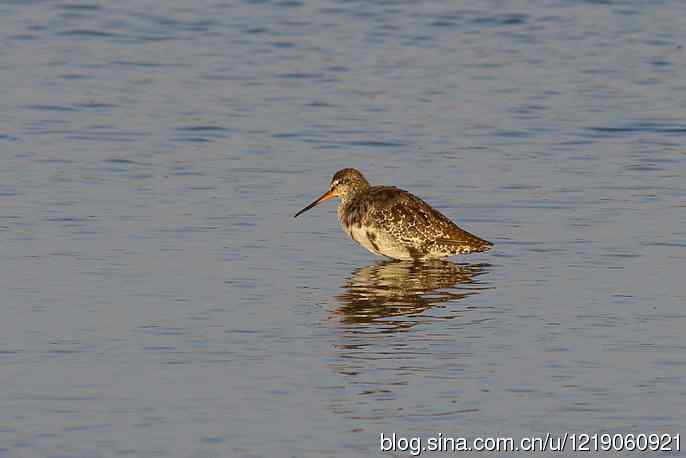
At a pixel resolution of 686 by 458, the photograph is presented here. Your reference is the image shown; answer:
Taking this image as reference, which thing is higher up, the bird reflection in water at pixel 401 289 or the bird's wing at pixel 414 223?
the bird's wing at pixel 414 223

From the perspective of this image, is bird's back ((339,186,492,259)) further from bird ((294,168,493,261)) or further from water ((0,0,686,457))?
water ((0,0,686,457))

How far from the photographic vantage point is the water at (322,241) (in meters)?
10.8

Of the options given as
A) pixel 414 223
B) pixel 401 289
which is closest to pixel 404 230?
pixel 414 223

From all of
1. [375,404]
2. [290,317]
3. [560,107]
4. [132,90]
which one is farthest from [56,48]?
[375,404]

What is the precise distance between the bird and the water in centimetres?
20

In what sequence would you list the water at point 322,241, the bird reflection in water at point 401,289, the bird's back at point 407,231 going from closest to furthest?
1. the water at point 322,241
2. the bird reflection in water at point 401,289
3. the bird's back at point 407,231

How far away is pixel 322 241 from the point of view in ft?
56.3

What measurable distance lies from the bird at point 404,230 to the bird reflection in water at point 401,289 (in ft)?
0.52

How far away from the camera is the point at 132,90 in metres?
26.5

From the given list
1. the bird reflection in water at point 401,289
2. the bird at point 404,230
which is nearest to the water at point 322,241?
the bird reflection in water at point 401,289

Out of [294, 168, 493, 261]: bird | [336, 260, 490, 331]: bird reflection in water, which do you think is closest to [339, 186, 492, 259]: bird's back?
[294, 168, 493, 261]: bird

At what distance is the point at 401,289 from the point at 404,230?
1.38m

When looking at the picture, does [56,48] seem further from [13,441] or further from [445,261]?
[13,441]

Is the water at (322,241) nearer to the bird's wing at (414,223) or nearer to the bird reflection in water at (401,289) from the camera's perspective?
the bird reflection in water at (401,289)
